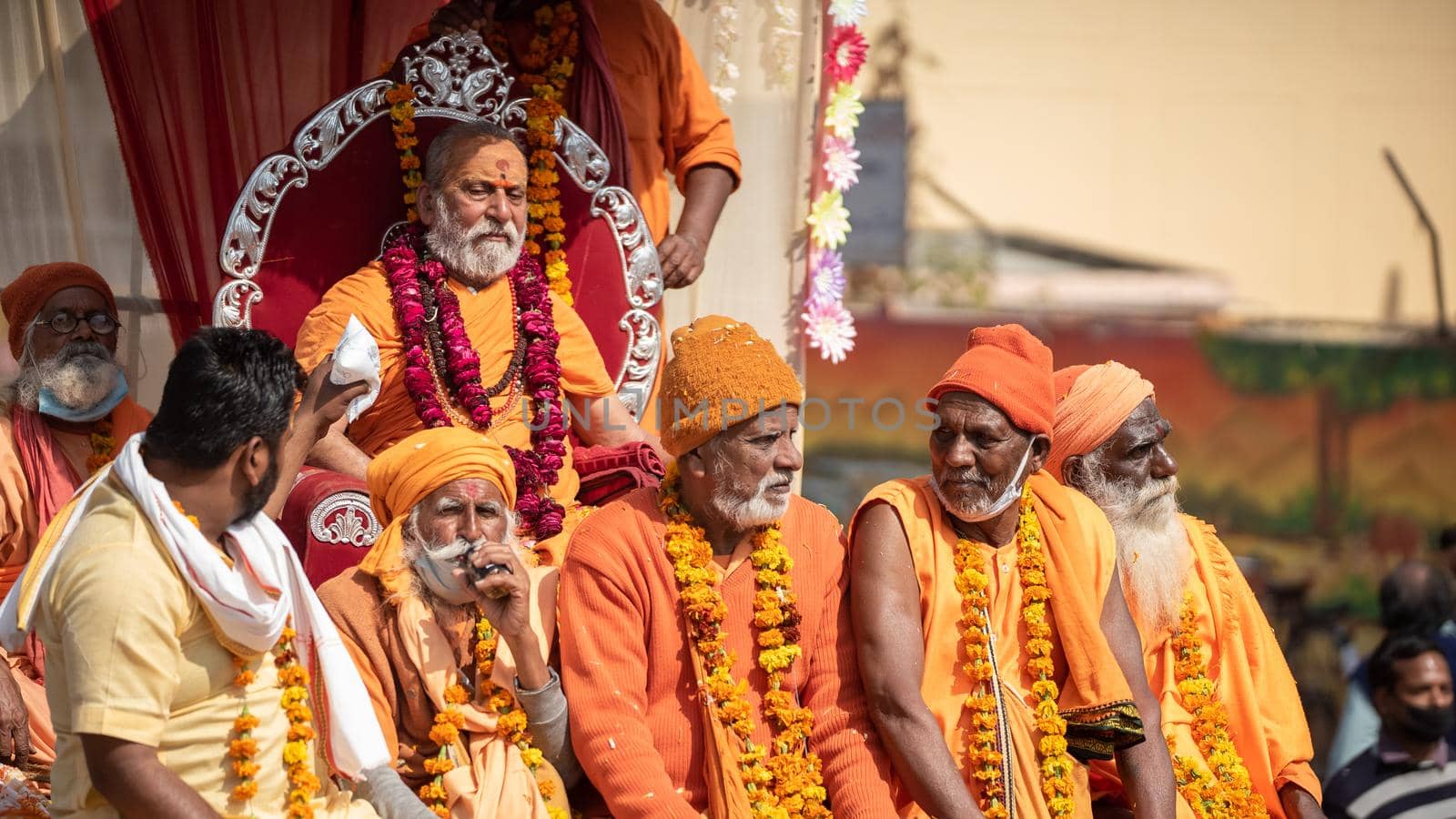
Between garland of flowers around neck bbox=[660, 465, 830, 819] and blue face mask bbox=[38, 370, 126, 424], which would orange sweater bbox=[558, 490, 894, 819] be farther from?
blue face mask bbox=[38, 370, 126, 424]

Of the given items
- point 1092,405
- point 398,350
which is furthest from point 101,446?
point 1092,405

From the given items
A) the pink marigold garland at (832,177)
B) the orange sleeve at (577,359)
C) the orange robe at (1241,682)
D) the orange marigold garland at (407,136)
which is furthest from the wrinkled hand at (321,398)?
the pink marigold garland at (832,177)

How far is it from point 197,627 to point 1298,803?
2.92 metres

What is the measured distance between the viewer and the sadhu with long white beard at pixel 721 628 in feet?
12.1

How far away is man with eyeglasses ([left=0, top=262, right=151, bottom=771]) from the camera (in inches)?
178

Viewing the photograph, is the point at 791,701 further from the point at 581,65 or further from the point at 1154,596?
the point at 581,65

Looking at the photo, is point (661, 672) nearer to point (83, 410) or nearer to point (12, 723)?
point (12, 723)

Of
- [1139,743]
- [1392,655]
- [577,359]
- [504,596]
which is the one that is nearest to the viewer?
[504,596]

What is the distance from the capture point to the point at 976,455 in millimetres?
4008

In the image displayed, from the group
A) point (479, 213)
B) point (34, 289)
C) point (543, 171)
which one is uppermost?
point (543, 171)

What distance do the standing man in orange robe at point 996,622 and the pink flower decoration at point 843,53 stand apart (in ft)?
8.42

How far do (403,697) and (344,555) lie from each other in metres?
0.66

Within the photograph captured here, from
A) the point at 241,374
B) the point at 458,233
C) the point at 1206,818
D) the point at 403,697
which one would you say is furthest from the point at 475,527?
the point at 1206,818

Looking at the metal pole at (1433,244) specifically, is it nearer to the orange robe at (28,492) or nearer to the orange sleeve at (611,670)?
the orange sleeve at (611,670)
